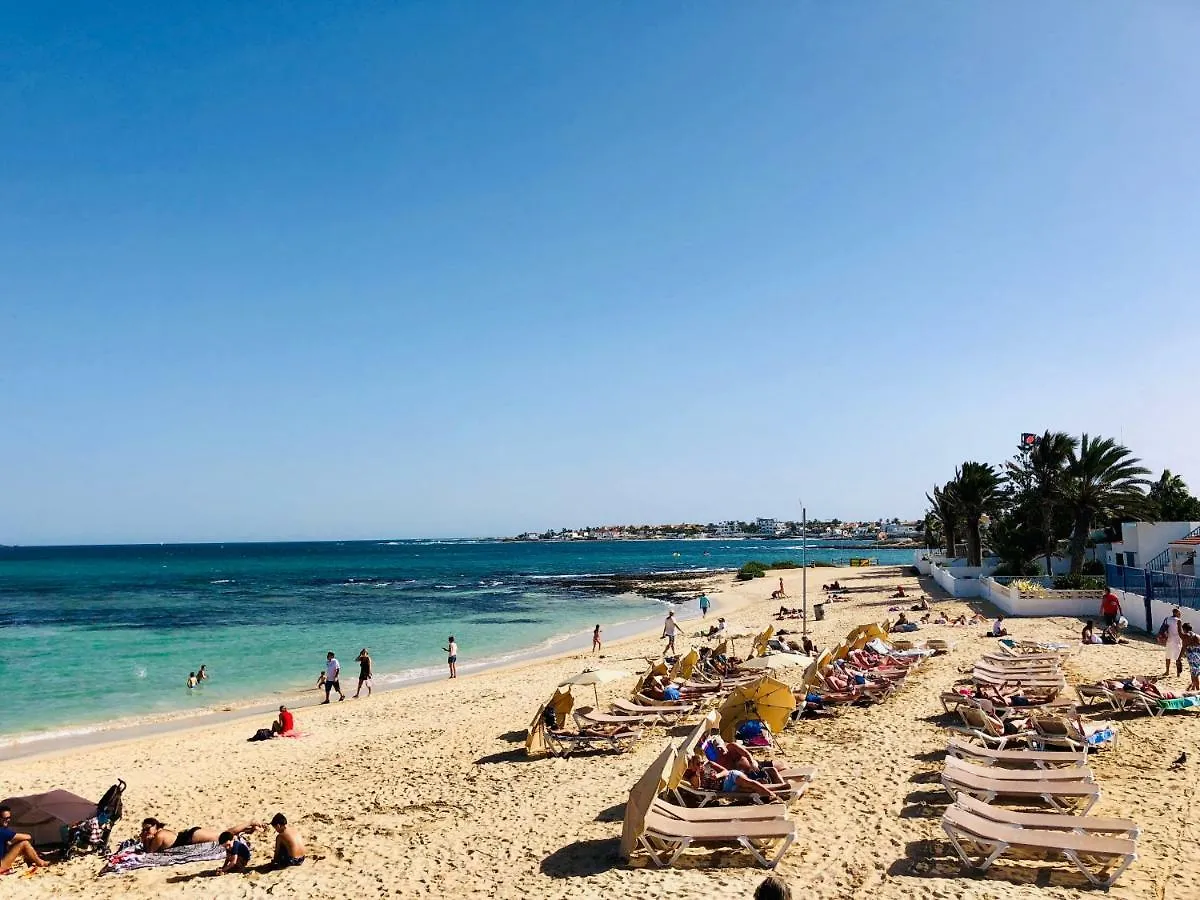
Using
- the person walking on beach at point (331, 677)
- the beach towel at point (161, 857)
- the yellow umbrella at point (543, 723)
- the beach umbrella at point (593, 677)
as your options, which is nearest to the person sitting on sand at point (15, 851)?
the beach towel at point (161, 857)

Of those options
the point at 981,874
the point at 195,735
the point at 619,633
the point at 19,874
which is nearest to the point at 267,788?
the point at 19,874

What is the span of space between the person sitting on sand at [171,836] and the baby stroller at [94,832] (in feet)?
1.91

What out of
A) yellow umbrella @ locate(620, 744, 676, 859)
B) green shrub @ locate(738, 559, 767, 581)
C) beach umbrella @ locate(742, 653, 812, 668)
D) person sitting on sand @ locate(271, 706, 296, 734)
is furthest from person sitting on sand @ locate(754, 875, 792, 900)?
green shrub @ locate(738, 559, 767, 581)

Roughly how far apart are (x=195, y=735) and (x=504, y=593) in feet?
137

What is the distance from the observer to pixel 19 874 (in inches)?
339

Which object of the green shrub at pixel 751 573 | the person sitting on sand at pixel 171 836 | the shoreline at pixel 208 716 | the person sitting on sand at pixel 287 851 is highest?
the person sitting on sand at pixel 287 851

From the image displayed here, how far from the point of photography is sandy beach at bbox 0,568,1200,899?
700 cm

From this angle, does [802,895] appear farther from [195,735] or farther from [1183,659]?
[195,735]

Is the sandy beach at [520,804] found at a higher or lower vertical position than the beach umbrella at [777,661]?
lower

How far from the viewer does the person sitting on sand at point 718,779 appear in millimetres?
8492

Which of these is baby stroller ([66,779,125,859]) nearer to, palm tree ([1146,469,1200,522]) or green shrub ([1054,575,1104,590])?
green shrub ([1054,575,1104,590])

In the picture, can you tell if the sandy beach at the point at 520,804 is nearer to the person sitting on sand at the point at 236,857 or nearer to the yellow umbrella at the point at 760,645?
the person sitting on sand at the point at 236,857

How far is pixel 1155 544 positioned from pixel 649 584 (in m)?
39.4

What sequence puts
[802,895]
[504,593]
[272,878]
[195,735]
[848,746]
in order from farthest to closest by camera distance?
[504,593], [195,735], [848,746], [272,878], [802,895]
